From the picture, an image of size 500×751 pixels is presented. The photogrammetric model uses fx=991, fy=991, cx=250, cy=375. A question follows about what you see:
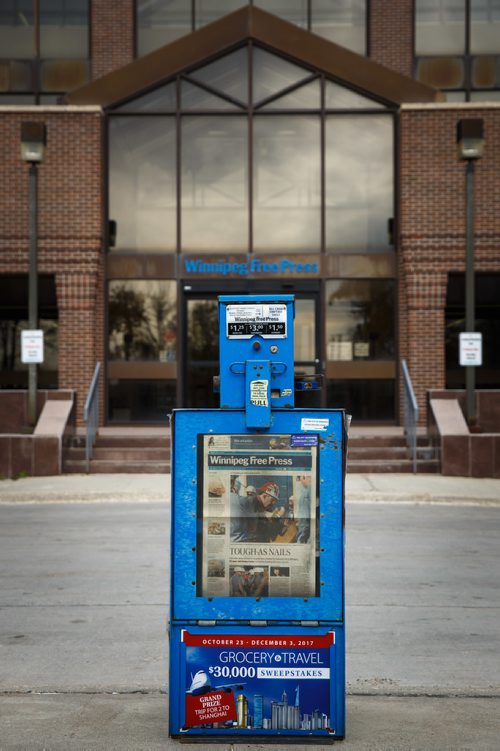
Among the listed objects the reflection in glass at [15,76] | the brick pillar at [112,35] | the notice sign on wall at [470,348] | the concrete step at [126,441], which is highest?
the brick pillar at [112,35]

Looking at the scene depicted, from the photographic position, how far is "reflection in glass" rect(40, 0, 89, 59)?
23.2m

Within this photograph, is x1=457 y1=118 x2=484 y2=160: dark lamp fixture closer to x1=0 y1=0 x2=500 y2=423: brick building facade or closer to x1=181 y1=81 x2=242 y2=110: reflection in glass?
x1=0 y1=0 x2=500 y2=423: brick building facade

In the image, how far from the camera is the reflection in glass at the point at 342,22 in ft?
76.1

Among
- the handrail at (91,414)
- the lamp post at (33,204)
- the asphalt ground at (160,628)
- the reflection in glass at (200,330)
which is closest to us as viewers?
the asphalt ground at (160,628)

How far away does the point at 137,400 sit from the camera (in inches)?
830

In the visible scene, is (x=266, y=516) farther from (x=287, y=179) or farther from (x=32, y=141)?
(x=287, y=179)

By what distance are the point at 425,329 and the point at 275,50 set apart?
22.0 feet

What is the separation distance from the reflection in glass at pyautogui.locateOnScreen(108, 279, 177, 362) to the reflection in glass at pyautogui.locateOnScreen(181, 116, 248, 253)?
4.12ft

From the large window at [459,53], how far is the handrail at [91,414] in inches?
413

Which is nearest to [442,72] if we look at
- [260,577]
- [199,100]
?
[199,100]

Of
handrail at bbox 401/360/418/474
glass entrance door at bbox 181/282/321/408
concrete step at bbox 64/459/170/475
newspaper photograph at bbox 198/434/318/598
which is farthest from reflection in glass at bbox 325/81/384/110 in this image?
newspaper photograph at bbox 198/434/318/598

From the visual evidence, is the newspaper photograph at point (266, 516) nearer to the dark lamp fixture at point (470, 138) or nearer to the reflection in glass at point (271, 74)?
the dark lamp fixture at point (470, 138)

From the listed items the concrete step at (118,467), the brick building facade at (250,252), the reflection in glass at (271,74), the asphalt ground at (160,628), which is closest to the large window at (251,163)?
the reflection in glass at (271,74)

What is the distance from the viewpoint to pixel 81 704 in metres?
5.35
